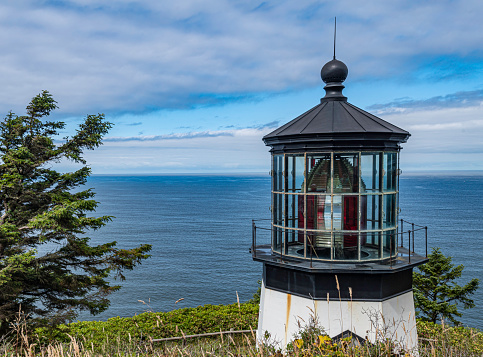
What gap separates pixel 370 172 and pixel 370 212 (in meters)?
0.68

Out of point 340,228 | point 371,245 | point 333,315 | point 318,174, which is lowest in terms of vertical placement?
point 333,315

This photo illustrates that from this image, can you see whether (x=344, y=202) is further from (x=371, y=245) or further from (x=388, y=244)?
(x=388, y=244)

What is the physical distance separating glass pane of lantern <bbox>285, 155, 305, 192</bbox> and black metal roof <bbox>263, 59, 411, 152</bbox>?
18 centimetres

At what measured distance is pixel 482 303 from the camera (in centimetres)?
2725

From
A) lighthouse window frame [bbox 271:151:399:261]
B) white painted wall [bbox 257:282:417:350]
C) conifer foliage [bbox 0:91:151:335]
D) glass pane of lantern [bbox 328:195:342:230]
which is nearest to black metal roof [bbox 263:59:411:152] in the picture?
lighthouse window frame [bbox 271:151:399:261]

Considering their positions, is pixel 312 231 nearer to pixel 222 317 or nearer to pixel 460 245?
pixel 222 317

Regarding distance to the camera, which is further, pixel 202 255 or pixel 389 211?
pixel 202 255

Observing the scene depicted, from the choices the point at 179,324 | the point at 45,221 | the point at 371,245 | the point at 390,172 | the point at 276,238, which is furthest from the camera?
the point at 179,324

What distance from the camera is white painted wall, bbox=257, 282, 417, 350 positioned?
6.06 metres

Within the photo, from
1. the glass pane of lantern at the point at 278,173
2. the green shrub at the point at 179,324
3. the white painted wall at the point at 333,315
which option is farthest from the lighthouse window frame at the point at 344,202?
the green shrub at the point at 179,324

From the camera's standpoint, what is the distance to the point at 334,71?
705 cm

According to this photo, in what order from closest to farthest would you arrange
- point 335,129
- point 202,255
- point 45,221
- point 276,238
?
point 335,129 → point 276,238 → point 45,221 → point 202,255

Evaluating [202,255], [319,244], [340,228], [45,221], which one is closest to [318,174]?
[340,228]

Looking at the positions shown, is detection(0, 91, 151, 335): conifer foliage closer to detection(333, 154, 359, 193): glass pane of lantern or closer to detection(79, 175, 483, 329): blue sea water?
detection(333, 154, 359, 193): glass pane of lantern
